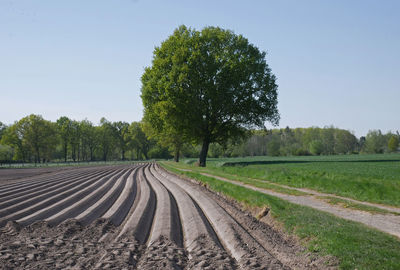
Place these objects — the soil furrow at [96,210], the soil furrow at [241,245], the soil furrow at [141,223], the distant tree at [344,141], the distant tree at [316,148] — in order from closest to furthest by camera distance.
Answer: the soil furrow at [241,245] < the soil furrow at [141,223] < the soil furrow at [96,210] < the distant tree at [316,148] < the distant tree at [344,141]

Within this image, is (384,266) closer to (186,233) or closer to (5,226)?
(186,233)

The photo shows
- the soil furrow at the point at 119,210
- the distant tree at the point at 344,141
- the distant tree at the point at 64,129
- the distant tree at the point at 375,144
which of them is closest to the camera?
the soil furrow at the point at 119,210

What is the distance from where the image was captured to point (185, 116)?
3162 cm

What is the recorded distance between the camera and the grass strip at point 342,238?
203 inches

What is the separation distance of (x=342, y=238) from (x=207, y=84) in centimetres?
2544

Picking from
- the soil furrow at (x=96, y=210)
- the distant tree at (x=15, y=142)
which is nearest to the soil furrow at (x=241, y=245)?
the soil furrow at (x=96, y=210)

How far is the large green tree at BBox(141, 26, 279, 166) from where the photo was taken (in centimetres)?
3062

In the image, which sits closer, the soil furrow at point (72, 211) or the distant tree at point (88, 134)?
the soil furrow at point (72, 211)

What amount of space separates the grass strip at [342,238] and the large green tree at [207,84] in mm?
22036

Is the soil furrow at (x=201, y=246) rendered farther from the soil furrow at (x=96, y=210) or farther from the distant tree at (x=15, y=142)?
the distant tree at (x=15, y=142)

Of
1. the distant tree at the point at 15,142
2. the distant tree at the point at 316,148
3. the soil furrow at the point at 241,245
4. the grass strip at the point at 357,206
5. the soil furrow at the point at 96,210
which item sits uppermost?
the distant tree at the point at 15,142

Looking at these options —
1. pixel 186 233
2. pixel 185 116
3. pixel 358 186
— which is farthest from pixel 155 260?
pixel 185 116

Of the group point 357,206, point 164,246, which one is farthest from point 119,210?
point 357,206

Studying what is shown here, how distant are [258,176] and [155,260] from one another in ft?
55.2
